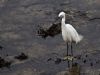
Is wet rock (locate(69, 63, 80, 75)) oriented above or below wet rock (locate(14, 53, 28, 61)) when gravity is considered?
below

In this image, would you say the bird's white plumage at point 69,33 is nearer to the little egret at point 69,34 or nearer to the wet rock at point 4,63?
the little egret at point 69,34

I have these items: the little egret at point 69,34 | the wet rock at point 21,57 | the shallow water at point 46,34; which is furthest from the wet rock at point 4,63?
the little egret at point 69,34

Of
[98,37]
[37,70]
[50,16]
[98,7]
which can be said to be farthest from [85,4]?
[37,70]

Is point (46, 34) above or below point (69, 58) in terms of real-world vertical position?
above

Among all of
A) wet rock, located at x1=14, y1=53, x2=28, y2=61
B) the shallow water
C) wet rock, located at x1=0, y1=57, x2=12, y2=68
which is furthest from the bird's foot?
wet rock, located at x1=0, y1=57, x2=12, y2=68

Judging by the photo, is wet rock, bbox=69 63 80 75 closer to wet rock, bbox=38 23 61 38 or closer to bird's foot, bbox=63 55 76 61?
bird's foot, bbox=63 55 76 61

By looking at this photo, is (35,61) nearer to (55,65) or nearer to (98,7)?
(55,65)

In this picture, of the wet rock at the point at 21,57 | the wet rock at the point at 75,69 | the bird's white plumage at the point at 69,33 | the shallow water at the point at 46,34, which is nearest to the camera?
the wet rock at the point at 75,69

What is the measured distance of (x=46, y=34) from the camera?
585 inches

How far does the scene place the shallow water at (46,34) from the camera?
1263cm

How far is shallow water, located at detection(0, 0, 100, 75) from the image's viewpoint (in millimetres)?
12633

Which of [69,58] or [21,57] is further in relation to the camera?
[21,57]

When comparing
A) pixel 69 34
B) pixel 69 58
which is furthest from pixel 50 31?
pixel 69 58

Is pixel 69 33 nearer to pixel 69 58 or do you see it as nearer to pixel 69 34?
pixel 69 34
